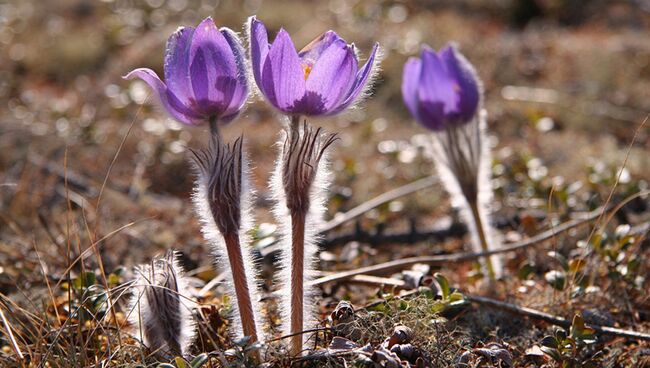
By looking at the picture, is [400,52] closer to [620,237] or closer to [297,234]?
[620,237]

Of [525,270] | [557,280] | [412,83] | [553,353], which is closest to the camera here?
[553,353]

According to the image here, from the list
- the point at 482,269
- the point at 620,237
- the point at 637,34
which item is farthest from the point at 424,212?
the point at 637,34

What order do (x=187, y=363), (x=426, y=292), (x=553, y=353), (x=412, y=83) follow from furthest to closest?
(x=412, y=83), (x=426, y=292), (x=553, y=353), (x=187, y=363)

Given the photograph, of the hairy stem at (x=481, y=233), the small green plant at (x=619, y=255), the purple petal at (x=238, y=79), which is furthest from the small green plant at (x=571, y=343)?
the purple petal at (x=238, y=79)

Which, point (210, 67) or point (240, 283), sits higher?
point (210, 67)

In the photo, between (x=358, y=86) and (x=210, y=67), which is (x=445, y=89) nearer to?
(x=358, y=86)

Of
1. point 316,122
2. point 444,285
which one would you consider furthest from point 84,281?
point 316,122
